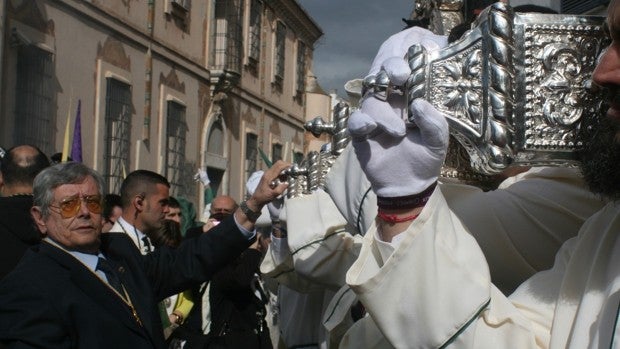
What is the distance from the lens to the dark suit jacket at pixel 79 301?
266cm

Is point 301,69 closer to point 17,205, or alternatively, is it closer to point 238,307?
point 238,307

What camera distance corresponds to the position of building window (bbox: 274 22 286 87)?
66.1 feet

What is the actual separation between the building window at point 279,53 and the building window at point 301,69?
57.0 inches

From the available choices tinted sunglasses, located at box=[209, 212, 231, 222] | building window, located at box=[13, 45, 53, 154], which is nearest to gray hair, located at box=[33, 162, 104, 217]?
tinted sunglasses, located at box=[209, 212, 231, 222]

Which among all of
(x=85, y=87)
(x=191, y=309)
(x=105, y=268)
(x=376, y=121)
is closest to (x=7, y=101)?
(x=85, y=87)

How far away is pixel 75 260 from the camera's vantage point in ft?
9.65

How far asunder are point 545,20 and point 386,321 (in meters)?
0.61

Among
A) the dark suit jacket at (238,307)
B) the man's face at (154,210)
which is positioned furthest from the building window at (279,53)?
the man's face at (154,210)

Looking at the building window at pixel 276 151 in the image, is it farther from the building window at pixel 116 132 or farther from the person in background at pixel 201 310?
the person in background at pixel 201 310

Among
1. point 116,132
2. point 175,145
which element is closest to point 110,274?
point 116,132

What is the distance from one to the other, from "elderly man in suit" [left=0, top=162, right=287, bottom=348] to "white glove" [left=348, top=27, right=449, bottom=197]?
158 cm

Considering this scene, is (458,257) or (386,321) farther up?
(458,257)

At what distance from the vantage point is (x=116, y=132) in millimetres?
11883

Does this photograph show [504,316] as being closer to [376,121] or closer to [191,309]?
[376,121]
